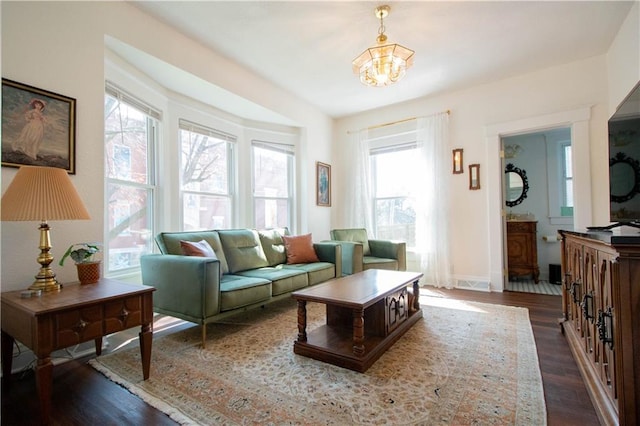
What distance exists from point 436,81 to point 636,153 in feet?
8.55

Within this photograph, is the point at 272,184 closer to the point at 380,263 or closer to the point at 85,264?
the point at 380,263

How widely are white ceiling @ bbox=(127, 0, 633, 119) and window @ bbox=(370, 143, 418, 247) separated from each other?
1.22 m

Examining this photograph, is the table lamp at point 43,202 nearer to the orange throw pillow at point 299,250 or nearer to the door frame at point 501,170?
the orange throw pillow at point 299,250

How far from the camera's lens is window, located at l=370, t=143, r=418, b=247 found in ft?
15.3

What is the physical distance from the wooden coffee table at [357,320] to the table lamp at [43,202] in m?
1.49

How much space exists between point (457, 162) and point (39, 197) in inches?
173

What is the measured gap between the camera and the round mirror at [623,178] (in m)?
1.71

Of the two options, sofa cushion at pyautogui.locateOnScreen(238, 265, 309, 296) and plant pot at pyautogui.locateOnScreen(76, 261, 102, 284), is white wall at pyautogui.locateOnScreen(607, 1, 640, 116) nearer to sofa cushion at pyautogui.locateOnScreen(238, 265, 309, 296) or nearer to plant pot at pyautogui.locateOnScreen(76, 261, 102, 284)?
sofa cushion at pyautogui.locateOnScreen(238, 265, 309, 296)

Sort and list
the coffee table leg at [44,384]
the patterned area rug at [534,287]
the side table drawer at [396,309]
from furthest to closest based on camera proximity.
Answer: the patterned area rug at [534,287] → the side table drawer at [396,309] → the coffee table leg at [44,384]

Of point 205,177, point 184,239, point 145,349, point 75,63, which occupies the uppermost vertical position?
point 75,63

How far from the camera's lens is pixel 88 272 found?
6.42ft

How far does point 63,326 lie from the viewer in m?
1.46

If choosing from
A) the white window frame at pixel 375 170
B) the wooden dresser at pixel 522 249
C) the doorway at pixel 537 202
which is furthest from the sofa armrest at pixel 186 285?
the wooden dresser at pixel 522 249

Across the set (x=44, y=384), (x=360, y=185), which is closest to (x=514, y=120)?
(x=360, y=185)
